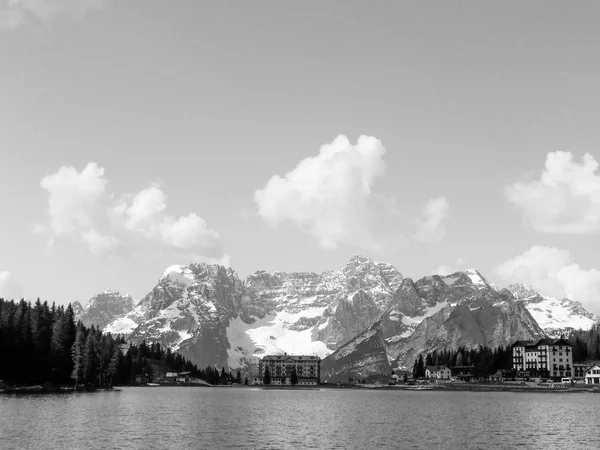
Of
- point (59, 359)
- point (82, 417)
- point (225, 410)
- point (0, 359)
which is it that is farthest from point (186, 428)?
point (59, 359)

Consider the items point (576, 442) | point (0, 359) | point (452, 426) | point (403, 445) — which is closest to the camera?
point (403, 445)

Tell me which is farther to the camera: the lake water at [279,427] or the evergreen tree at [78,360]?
the evergreen tree at [78,360]

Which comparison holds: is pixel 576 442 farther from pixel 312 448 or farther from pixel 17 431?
pixel 17 431

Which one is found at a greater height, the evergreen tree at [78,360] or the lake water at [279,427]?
the evergreen tree at [78,360]

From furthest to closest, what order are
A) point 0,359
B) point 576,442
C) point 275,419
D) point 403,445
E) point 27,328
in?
point 27,328, point 0,359, point 275,419, point 576,442, point 403,445

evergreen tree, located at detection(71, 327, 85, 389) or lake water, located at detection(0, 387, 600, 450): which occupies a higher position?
evergreen tree, located at detection(71, 327, 85, 389)

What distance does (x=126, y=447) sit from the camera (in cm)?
7825

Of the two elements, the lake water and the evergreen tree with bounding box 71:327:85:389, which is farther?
the evergreen tree with bounding box 71:327:85:389

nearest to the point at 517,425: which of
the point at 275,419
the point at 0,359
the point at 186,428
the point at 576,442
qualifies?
the point at 576,442

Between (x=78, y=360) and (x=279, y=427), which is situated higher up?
(x=78, y=360)

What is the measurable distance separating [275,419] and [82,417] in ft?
97.2

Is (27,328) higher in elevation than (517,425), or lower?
higher

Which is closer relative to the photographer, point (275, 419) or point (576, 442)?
point (576, 442)

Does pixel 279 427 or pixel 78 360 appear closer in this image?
pixel 279 427
